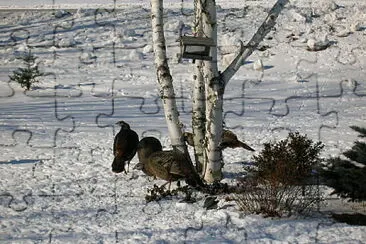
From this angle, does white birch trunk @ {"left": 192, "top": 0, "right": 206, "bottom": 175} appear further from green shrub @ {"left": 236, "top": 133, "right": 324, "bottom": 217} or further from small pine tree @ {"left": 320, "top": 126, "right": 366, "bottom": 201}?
small pine tree @ {"left": 320, "top": 126, "right": 366, "bottom": 201}

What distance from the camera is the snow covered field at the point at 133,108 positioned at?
7.20m

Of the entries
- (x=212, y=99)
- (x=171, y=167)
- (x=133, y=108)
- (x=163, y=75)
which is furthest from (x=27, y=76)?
(x=212, y=99)

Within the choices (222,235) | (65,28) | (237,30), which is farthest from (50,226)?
(65,28)

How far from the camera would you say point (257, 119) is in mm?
15383

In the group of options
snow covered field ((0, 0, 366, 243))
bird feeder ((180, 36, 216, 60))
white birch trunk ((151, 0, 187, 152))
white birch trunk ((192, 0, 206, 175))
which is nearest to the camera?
snow covered field ((0, 0, 366, 243))

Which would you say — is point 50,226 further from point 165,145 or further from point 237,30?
point 237,30

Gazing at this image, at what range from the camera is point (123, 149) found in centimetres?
1013

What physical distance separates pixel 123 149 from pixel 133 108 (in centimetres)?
695

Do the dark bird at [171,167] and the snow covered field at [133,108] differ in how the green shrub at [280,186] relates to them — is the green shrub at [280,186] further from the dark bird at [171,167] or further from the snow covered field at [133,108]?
the dark bird at [171,167]

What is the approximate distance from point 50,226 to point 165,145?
5392 millimetres

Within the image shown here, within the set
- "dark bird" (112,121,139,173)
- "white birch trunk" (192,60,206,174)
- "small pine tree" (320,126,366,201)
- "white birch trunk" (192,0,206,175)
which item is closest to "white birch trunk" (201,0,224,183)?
"white birch trunk" (192,0,206,175)

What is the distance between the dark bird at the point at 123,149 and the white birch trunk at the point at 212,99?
174 centimetres

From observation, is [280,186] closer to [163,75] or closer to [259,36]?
[259,36]

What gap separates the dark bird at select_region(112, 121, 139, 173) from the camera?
980 centimetres
